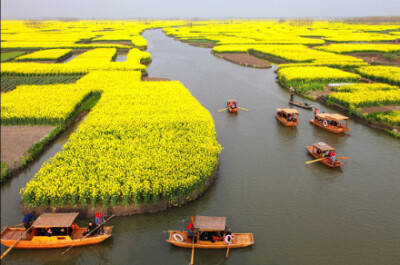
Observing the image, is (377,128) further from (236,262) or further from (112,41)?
(112,41)

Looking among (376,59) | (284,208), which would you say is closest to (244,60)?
(376,59)

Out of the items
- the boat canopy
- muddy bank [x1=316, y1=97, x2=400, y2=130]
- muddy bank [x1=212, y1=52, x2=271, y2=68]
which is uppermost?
muddy bank [x1=212, y1=52, x2=271, y2=68]

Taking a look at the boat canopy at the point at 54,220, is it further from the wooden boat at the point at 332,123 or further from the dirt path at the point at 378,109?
the dirt path at the point at 378,109

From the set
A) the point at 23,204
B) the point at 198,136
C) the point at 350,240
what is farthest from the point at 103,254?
the point at 350,240

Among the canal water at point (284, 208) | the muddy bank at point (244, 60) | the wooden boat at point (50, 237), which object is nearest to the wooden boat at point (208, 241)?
the canal water at point (284, 208)

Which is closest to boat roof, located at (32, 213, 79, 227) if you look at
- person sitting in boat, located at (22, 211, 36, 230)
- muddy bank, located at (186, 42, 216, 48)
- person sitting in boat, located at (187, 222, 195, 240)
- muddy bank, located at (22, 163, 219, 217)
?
person sitting in boat, located at (22, 211, 36, 230)

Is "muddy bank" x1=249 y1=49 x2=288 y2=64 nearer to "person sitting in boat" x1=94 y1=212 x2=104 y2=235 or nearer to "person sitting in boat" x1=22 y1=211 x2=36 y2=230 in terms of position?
"person sitting in boat" x1=94 y1=212 x2=104 y2=235

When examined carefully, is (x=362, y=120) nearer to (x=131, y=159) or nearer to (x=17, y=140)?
(x=131, y=159)
